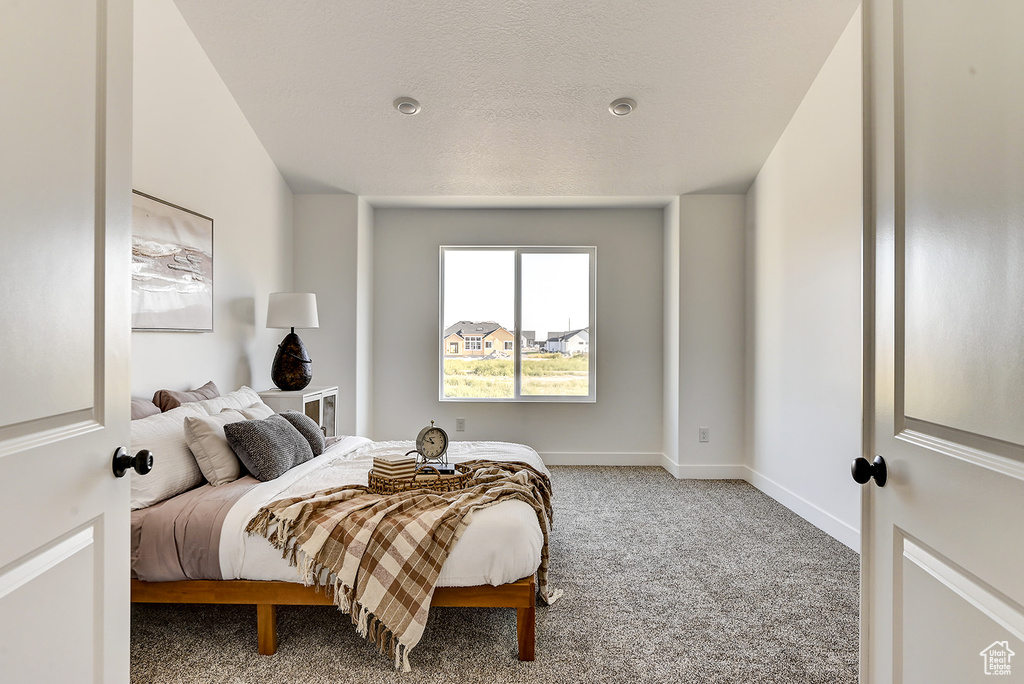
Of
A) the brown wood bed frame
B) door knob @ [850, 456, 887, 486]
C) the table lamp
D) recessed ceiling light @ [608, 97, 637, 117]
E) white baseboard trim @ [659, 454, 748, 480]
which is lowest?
white baseboard trim @ [659, 454, 748, 480]

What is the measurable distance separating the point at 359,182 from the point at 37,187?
3.83m

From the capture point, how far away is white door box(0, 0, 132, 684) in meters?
0.82

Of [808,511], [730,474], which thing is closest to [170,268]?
[808,511]

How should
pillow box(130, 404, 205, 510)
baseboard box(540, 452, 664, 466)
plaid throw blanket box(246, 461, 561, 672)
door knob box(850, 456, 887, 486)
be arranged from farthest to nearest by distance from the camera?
baseboard box(540, 452, 664, 466)
pillow box(130, 404, 205, 510)
plaid throw blanket box(246, 461, 561, 672)
door knob box(850, 456, 887, 486)

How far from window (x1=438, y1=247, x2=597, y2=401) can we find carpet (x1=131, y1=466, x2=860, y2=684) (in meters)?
2.22

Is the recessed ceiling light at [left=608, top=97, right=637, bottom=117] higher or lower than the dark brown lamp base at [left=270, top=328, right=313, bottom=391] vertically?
higher

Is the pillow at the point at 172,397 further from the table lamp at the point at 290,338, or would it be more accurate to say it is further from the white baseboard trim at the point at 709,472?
the white baseboard trim at the point at 709,472

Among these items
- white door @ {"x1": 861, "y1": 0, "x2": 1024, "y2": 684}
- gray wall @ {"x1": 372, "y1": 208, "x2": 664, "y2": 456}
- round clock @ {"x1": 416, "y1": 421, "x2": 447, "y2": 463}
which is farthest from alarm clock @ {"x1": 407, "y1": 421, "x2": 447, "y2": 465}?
gray wall @ {"x1": 372, "y1": 208, "x2": 664, "y2": 456}

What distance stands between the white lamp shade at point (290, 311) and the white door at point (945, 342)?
3.52 meters

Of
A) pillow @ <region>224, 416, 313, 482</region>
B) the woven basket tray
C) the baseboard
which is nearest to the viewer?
the woven basket tray

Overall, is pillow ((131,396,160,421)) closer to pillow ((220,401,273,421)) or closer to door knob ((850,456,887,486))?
pillow ((220,401,273,421))

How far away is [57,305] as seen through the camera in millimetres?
927

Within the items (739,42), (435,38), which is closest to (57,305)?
(435,38)

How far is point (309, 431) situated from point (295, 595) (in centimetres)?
111
